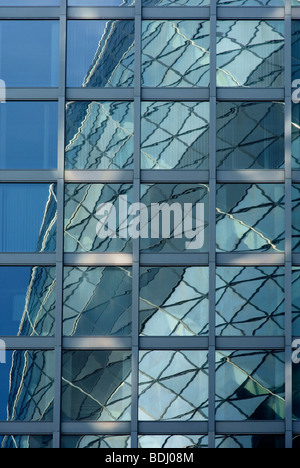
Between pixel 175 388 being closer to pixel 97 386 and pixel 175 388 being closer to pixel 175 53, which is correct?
pixel 97 386

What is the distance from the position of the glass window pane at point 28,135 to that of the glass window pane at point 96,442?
24.9ft

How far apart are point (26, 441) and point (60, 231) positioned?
590 cm

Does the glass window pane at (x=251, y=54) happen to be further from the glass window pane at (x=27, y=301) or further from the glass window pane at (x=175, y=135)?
the glass window pane at (x=27, y=301)

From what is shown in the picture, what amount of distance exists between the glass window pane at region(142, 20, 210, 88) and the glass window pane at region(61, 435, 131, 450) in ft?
32.7

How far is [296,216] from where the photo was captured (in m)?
15.7

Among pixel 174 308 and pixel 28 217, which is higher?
pixel 28 217

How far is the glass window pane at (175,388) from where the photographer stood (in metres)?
15.3

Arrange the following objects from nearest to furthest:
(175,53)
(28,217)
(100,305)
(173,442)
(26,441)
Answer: (173,442) < (26,441) < (100,305) < (28,217) < (175,53)

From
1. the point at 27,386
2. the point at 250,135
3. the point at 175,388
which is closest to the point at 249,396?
the point at 175,388

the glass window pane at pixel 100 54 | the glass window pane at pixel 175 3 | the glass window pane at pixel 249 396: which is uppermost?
the glass window pane at pixel 175 3

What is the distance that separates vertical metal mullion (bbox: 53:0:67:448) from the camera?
15.2 metres

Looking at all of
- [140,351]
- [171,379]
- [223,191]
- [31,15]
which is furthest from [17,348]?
[31,15]

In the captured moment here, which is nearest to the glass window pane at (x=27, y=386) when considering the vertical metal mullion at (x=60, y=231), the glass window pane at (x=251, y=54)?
the vertical metal mullion at (x=60, y=231)

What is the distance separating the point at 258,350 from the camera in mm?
15383
